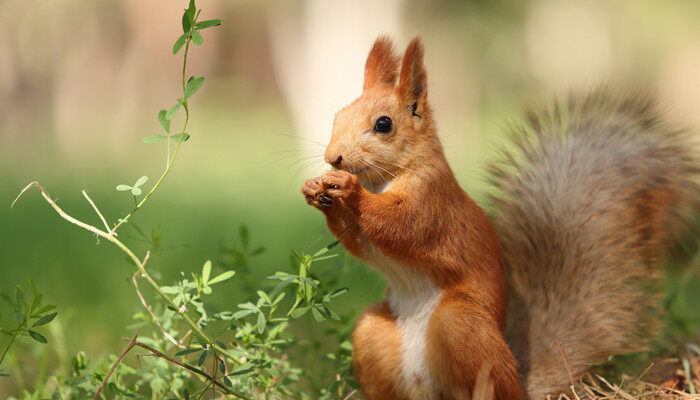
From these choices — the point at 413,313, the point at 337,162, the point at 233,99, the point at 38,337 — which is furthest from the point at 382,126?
the point at 233,99

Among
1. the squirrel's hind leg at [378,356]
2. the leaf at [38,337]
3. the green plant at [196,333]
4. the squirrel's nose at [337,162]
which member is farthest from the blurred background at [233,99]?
the leaf at [38,337]

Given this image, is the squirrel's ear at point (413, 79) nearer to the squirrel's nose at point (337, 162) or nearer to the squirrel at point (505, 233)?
the squirrel at point (505, 233)

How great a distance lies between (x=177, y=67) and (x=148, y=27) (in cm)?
130

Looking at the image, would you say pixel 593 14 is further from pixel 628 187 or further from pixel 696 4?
pixel 628 187

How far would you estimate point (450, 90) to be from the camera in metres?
10.7

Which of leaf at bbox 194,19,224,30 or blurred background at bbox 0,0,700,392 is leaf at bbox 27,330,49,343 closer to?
blurred background at bbox 0,0,700,392

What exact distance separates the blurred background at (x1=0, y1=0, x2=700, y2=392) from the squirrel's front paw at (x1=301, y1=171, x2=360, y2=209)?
0.09 metres

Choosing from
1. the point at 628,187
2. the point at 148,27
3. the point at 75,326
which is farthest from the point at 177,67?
the point at 628,187

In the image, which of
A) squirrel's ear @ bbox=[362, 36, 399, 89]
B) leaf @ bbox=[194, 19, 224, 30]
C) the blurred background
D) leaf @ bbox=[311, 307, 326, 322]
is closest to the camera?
leaf @ bbox=[194, 19, 224, 30]

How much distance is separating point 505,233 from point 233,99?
38.9ft

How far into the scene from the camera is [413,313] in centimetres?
124

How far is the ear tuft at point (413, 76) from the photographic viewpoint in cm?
125

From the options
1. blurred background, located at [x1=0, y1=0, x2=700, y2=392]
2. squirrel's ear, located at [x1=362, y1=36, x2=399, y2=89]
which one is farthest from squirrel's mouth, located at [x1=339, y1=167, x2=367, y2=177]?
squirrel's ear, located at [x1=362, y1=36, x2=399, y2=89]

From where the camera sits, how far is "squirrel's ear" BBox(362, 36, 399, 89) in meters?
1.35
